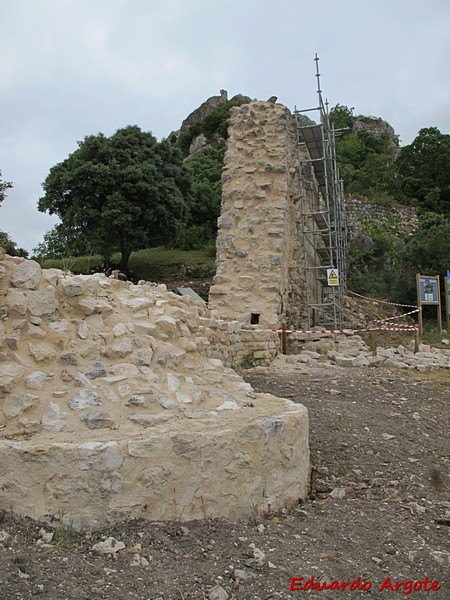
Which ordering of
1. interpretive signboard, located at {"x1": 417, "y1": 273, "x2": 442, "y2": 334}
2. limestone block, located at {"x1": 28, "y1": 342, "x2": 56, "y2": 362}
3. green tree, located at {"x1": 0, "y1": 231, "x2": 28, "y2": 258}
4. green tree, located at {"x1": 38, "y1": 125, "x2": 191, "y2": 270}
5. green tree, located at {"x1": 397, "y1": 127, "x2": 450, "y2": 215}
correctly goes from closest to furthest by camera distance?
limestone block, located at {"x1": 28, "y1": 342, "x2": 56, "y2": 362} < green tree, located at {"x1": 0, "y1": 231, "x2": 28, "y2": 258} < interpretive signboard, located at {"x1": 417, "y1": 273, "x2": 442, "y2": 334} < green tree, located at {"x1": 38, "y1": 125, "x2": 191, "y2": 270} < green tree, located at {"x1": 397, "y1": 127, "x2": 450, "y2": 215}

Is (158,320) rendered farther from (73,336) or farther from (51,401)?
(51,401)

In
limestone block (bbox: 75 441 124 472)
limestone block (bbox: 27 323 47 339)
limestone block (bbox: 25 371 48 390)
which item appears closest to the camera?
limestone block (bbox: 75 441 124 472)

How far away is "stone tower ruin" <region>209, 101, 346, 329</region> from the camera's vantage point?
9.81 metres

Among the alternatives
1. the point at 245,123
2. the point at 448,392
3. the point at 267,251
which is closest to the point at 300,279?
the point at 267,251

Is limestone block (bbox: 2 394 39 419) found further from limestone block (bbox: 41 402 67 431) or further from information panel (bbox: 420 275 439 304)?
information panel (bbox: 420 275 439 304)

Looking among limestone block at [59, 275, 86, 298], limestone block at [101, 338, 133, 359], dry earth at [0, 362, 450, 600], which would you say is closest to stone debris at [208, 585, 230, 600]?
dry earth at [0, 362, 450, 600]

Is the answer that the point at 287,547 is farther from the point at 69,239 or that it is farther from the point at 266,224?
the point at 69,239

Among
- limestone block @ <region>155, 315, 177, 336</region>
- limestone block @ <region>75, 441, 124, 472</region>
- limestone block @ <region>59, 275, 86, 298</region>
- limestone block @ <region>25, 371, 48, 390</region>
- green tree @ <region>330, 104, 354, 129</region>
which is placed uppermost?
green tree @ <region>330, 104, 354, 129</region>

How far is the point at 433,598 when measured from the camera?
280 cm

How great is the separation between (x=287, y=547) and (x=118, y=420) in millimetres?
1289

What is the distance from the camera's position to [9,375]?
3.62 m

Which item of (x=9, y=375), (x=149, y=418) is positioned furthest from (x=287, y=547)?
(x=9, y=375)

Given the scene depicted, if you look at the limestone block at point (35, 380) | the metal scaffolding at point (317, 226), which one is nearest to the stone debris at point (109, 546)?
the limestone block at point (35, 380)

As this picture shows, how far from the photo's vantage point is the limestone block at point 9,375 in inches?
140
